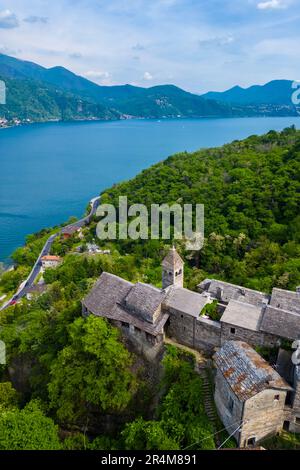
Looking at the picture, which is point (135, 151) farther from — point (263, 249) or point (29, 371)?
point (29, 371)

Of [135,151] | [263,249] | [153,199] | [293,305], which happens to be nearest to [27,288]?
[153,199]

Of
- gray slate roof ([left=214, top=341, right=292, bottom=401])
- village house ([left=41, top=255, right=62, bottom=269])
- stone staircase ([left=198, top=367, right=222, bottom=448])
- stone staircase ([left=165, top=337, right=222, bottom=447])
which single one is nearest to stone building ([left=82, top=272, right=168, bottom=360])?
stone staircase ([left=165, top=337, right=222, bottom=447])

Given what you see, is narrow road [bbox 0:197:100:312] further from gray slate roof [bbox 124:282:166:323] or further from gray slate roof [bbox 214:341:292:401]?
gray slate roof [bbox 214:341:292:401]

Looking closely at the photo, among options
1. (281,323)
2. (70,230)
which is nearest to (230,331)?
(281,323)

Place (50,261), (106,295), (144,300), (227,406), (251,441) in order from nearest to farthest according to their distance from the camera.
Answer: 1. (251,441)
2. (227,406)
3. (144,300)
4. (106,295)
5. (50,261)

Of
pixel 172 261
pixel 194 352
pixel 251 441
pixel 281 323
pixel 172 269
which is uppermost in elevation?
pixel 172 261

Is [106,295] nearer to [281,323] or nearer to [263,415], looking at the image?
[281,323]

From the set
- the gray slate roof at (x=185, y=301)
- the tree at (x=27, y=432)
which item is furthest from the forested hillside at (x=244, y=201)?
the tree at (x=27, y=432)
